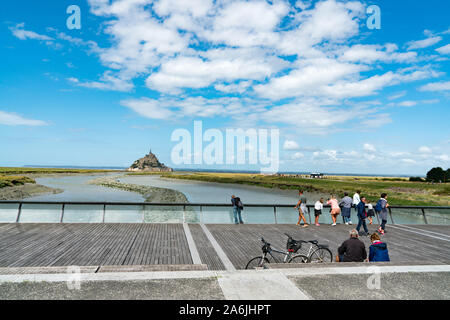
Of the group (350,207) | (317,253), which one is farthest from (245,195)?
(317,253)

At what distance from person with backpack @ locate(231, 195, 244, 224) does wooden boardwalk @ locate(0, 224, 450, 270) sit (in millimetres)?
775

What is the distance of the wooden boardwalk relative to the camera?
884 centimetres

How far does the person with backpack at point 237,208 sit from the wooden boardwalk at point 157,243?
78 centimetres

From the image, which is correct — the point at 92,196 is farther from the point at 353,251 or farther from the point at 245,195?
the point at 353,251

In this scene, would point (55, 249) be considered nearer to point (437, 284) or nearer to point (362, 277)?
point (362, 277)

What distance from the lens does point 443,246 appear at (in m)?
12.0

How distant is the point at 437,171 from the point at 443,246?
372 feet

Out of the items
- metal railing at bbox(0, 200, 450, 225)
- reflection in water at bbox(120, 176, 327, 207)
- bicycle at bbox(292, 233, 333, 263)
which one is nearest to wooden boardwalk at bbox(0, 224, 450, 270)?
metal railing at bbox(0, 200, 450, 225)

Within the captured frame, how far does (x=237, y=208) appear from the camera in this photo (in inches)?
614

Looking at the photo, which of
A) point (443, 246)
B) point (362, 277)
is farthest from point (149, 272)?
point (443, 246)

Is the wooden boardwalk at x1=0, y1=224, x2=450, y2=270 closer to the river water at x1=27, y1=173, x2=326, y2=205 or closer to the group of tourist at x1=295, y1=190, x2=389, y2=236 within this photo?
the group of tourist at x1=295, y1=190, x2=389, y2=236

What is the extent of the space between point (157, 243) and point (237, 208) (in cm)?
577

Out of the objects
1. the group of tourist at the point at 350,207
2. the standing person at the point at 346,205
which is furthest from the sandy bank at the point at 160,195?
the standing person at the point at 346,205
